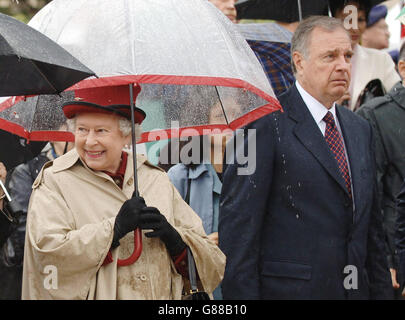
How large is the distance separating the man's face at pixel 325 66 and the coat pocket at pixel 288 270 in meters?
1.05

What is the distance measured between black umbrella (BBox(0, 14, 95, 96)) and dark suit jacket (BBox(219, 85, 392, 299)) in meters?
1.27

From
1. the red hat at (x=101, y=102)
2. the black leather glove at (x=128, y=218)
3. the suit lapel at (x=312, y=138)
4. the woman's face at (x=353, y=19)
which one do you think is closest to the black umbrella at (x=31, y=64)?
the red hat at (x=101, y=102)

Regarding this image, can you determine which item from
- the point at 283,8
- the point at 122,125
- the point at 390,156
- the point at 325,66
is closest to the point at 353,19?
the point at 283,8

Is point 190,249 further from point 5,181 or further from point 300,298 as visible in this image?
point 5,181

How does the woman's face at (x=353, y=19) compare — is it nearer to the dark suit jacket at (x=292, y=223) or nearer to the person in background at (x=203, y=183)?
the person in background at (x=203, y=183)

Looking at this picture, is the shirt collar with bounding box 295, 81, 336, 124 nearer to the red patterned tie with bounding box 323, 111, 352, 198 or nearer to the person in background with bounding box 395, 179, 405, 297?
the red patterned tie with bounding box 323, 111, 352, 198

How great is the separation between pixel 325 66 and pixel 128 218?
1.84 meters

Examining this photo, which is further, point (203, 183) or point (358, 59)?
point (358, 59)

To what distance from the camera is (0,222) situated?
485 cm

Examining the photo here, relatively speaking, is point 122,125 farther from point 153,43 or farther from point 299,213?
point 299,213

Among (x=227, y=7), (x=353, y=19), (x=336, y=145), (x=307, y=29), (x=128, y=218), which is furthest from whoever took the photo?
(x=227, y=7)

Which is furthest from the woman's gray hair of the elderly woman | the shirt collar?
the shirt collar

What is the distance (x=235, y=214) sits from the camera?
494cm

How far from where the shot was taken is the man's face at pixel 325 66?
5273 millimetres
